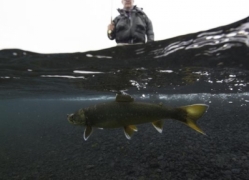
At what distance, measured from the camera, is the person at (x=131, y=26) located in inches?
373

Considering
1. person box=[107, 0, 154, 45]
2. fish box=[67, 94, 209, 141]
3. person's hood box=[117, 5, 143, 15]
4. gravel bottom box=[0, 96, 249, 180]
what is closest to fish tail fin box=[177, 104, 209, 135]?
fish box=[67, 94, 209, 141]

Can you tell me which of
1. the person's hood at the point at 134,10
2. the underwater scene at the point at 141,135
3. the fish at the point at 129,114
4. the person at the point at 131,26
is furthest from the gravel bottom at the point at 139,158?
the person's hood at the point at 134,10

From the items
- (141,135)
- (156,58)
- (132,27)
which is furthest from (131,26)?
(141,135)

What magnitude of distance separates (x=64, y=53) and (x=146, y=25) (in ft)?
14.8

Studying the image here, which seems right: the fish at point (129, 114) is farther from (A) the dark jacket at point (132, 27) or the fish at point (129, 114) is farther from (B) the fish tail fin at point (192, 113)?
(A) the dark jacket at point (132, 27)

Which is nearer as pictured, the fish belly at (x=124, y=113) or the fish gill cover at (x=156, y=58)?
the fish belly at (x=124, y=113)

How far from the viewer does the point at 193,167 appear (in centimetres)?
777

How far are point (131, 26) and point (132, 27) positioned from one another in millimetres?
64

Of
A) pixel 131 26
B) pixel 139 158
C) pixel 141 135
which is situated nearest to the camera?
pixel 139 158

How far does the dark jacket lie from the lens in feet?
31.1

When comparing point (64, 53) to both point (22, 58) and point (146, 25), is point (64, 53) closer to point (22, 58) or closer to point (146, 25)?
point (22, 58)

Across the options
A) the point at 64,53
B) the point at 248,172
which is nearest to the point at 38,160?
the point at 64,53

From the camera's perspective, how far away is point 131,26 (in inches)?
372

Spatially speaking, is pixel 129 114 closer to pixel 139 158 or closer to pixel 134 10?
pixel 139 158
